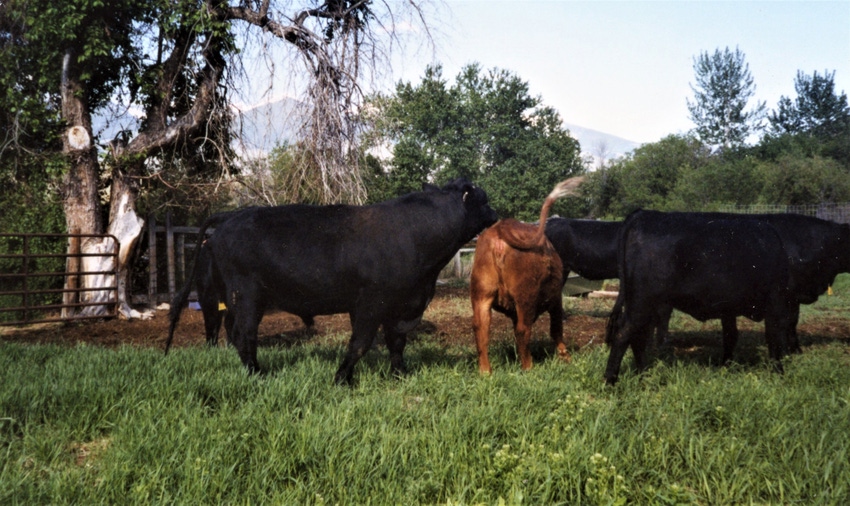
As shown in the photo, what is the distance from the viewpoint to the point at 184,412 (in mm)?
3711

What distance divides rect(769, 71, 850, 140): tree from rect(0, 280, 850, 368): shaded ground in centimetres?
→ 4882

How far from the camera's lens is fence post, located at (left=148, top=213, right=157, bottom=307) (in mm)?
11742

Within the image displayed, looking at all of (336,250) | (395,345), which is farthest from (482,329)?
(336,250)

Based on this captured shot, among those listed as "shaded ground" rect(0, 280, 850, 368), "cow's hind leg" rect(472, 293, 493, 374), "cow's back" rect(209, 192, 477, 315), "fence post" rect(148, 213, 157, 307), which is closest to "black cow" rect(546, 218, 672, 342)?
"shaded ground" rect(0, 280, 850, 368)

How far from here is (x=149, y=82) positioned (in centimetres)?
1104

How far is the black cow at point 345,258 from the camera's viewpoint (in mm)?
4746

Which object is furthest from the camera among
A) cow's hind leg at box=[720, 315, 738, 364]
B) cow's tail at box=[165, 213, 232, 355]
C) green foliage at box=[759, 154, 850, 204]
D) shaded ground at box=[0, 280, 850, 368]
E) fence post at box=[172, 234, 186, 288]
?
green foliage at box=[759, 154, 850, 204]

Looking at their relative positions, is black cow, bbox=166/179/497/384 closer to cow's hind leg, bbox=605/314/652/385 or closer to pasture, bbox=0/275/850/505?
pasture, bbox=0/275/850/505

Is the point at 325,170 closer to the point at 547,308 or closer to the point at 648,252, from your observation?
the point at 547,308

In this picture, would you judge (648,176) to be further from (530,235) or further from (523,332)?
(523,332)

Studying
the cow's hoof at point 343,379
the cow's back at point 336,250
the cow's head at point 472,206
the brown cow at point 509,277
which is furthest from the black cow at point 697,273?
the cow's hoof at point 343,379

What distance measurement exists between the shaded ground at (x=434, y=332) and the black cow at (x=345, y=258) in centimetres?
211

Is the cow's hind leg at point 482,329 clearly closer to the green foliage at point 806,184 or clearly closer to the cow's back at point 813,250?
the cow's back at point 813,250

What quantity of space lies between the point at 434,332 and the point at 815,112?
55282mm
